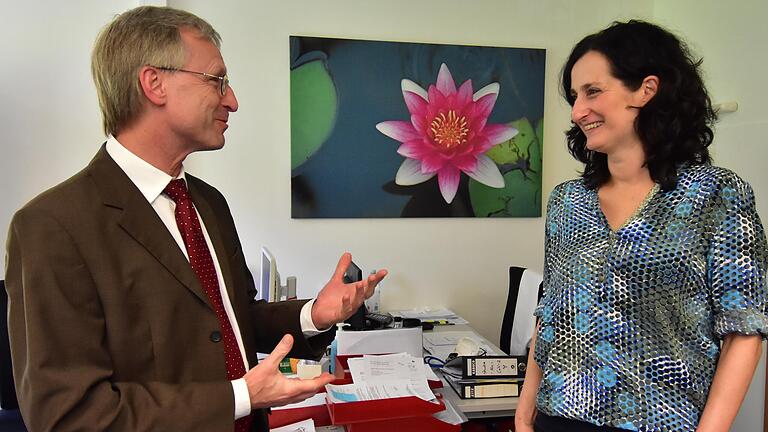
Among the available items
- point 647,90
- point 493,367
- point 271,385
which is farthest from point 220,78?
point 493,367

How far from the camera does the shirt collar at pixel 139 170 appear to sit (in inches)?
41.7

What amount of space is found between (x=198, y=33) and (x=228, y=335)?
674 mm

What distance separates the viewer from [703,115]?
49.3 inches

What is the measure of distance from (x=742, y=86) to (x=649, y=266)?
1976mm

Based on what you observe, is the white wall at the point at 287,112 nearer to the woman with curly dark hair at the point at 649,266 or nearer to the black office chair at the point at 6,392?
the black office chair at the point at 6,392

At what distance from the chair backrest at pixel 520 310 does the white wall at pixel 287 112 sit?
0.37 m

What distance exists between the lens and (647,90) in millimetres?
1240

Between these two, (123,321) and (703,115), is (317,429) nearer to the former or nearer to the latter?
(123,321)

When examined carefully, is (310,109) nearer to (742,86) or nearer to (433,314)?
(433,314)

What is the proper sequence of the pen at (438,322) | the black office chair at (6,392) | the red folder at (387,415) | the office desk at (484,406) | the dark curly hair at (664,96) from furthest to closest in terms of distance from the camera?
the pen at (438,322), the black office chair at (6,392), the office desk at (484,406), the red folder at (387,415), the dark curly hair at (664,96)

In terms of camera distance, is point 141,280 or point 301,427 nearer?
point 141,280

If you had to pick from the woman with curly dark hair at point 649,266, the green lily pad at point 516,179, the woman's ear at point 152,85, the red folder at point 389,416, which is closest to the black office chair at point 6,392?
the red folder at point 389,416

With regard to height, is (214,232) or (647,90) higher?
(647,90)

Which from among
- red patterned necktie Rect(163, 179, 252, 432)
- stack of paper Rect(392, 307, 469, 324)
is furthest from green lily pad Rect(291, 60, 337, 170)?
red patterned necktie Rect(163, 179, 252, 432)
